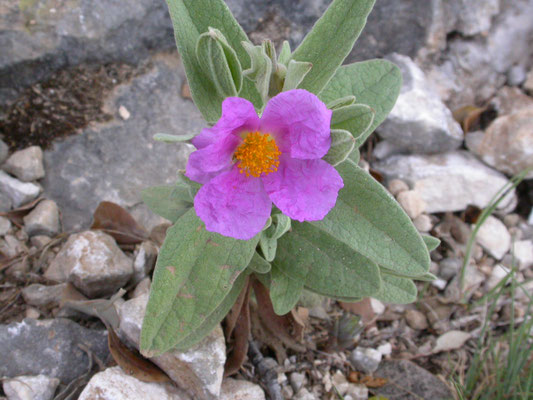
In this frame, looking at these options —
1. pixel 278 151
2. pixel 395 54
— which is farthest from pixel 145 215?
pixel 395 54

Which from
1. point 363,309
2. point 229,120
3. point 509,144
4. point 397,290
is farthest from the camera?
Result: point 509,144

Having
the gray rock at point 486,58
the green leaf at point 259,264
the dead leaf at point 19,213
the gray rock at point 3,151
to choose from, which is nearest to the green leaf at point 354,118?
the green leaf at point 259,264

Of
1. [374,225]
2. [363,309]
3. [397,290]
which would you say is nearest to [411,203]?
[363,309]

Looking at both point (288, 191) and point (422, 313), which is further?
point (422, 313)

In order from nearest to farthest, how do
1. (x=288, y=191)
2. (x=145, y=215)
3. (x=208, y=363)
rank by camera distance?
(x=288, y=191) → (x=208, y=363) → (x=145, y=215)

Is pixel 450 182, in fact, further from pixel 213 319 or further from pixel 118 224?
pixel 118 224

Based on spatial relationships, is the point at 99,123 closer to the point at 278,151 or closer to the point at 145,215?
the point at 145,215

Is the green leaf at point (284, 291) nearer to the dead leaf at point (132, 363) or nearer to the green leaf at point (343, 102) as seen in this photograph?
the dead leaf at point (132, 363)
